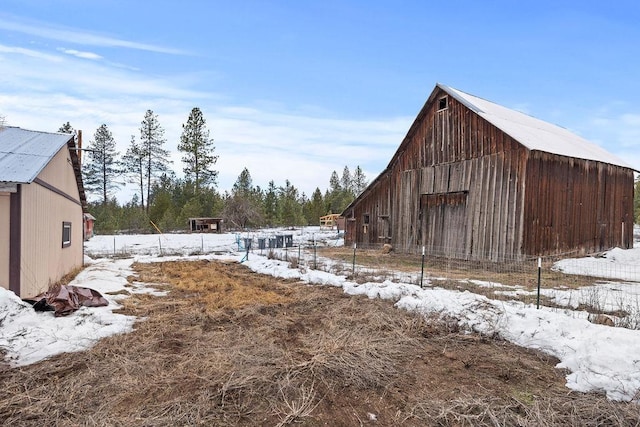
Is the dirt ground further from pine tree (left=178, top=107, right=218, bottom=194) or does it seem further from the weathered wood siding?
pine tree (left=178, top=107, right=218, bottom=194)

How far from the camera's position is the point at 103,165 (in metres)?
42.4

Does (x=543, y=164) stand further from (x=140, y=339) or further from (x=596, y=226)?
(x=140, y=339)

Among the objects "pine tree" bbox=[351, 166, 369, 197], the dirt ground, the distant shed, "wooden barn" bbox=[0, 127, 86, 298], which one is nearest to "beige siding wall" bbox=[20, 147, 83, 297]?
"wooden barn" bbox=[0, 127, 86, 298]

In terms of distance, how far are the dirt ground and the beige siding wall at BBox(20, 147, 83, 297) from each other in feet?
9.84

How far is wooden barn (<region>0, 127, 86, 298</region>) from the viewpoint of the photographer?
649 cm

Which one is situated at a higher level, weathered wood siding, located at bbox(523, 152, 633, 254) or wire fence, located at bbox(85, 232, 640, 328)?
weathered wood siding, located at bbox(523, 152, 633, 254)

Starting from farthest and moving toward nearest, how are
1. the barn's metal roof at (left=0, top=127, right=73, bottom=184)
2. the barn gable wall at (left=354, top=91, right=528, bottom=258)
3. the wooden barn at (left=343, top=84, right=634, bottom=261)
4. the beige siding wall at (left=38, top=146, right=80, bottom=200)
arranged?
the barn gable wall at (left=354, top=91, right=528, bottom=258)
the wooden barn at (left=343, top=84, right=634, bottom=261)
the beige siding wall at (left=38, top=146, right=80, bottom=200)
the barn's metal roof at (left=0, top=127, right=73, bottom=184)

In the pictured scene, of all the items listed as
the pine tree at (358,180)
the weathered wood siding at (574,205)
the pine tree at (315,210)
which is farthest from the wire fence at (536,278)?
the pine tree at (358,180)

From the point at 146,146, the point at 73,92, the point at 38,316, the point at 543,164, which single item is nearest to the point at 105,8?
the point at 73,92

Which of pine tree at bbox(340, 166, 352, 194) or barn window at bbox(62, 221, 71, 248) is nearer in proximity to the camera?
barn window at bbox(62, 221, 71, 248)

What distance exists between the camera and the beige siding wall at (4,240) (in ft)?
21.1

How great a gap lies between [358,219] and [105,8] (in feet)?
50.2

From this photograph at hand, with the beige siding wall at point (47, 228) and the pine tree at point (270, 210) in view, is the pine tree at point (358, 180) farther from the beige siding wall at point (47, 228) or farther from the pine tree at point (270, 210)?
the beige siding wall at point (47, 228)

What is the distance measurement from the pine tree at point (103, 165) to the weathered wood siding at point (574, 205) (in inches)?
1698
